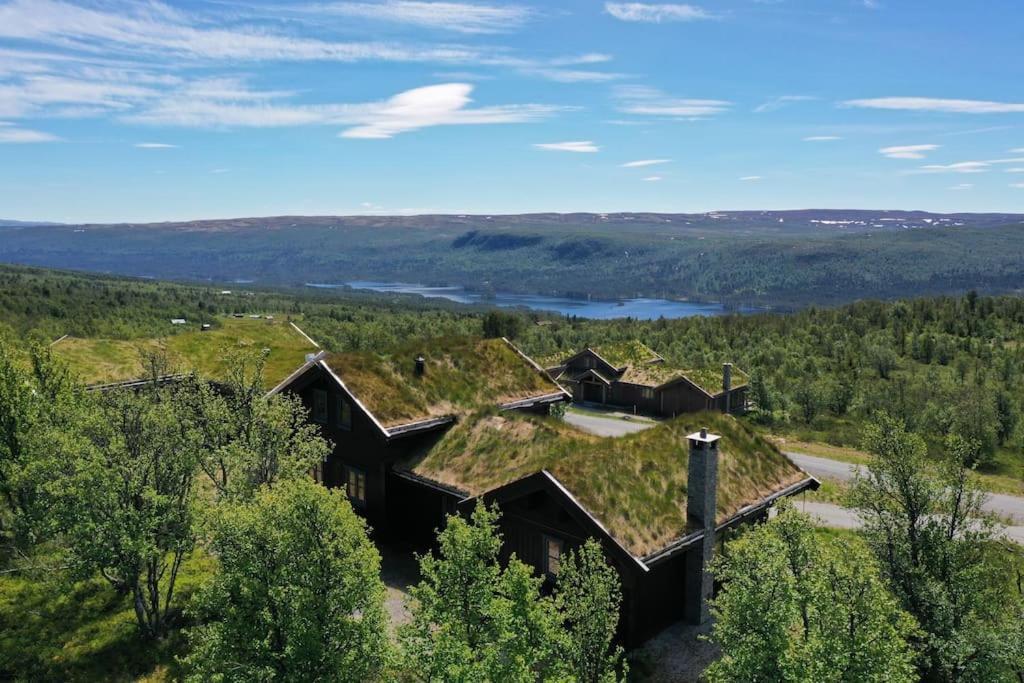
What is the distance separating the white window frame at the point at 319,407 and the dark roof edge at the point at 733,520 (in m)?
16.1

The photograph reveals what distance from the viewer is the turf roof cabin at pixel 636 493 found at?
18.4 meters

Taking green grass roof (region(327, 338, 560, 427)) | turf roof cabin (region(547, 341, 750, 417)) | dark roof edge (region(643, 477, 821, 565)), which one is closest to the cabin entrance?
turf roof cabin (region(547, 341, 750, 417))

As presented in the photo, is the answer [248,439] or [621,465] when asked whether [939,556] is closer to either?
[621,465]

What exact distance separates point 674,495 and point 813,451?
34.5 meters

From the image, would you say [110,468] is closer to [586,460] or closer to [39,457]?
[39,457]

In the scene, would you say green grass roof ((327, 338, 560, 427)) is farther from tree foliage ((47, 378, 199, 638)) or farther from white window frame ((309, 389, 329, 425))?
tree foliage ((47, 378, 199, 638))

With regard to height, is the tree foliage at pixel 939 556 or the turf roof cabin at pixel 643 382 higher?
the tree foliage at pixel 939 556

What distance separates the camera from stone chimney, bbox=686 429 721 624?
18.7 meters

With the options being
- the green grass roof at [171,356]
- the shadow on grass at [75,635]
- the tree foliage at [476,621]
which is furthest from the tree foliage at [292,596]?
the green grass roof at [171,356]

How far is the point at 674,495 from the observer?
783 inches

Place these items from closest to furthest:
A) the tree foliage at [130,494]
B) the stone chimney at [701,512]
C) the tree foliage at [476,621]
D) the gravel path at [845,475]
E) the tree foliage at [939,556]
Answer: the tree foliage at [476,621] < the tree foliage at [939,556] < the tree foliage at [130,494] < the stone chimney at [701,512] < the gravel path at [845,475]

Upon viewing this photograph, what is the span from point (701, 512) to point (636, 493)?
1.98m

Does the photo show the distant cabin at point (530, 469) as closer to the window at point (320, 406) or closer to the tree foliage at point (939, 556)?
the window at point (320, 406)

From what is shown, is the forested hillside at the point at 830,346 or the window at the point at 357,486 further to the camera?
the forested hillside at the point at 830,346
